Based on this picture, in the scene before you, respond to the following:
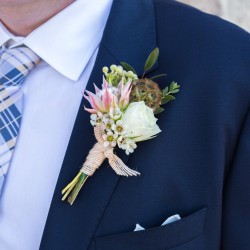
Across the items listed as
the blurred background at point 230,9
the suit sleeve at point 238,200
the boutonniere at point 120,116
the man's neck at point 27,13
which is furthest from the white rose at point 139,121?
the blurred background at point 230,9

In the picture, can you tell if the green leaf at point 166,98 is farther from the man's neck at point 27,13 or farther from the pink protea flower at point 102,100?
the man's neck at point 27,13

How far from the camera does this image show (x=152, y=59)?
133cm

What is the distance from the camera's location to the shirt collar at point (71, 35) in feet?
4.76

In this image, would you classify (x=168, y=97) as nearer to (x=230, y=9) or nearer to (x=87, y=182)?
(x=87, y=182)

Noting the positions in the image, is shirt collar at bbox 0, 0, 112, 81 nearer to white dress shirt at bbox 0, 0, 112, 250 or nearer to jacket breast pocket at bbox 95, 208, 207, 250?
white dress shirt at bbox 0, 0, 112, 250

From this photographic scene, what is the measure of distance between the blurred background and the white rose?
1.49 m

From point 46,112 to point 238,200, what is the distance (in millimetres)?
535

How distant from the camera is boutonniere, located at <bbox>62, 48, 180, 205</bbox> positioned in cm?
125

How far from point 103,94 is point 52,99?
23 centimetres

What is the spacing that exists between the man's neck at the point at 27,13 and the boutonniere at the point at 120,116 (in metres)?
0.29

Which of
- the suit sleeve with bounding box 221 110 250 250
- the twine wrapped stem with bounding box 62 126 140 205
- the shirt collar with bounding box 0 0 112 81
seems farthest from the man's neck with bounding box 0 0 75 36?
the suit sleeve with bounding box 221 110 250 250

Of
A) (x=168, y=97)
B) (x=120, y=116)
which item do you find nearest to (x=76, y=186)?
(x=120, y=116)

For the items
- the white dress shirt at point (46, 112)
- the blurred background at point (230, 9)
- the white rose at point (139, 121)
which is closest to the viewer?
the white rose at point (139, 121)

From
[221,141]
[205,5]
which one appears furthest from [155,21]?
[205,5]
